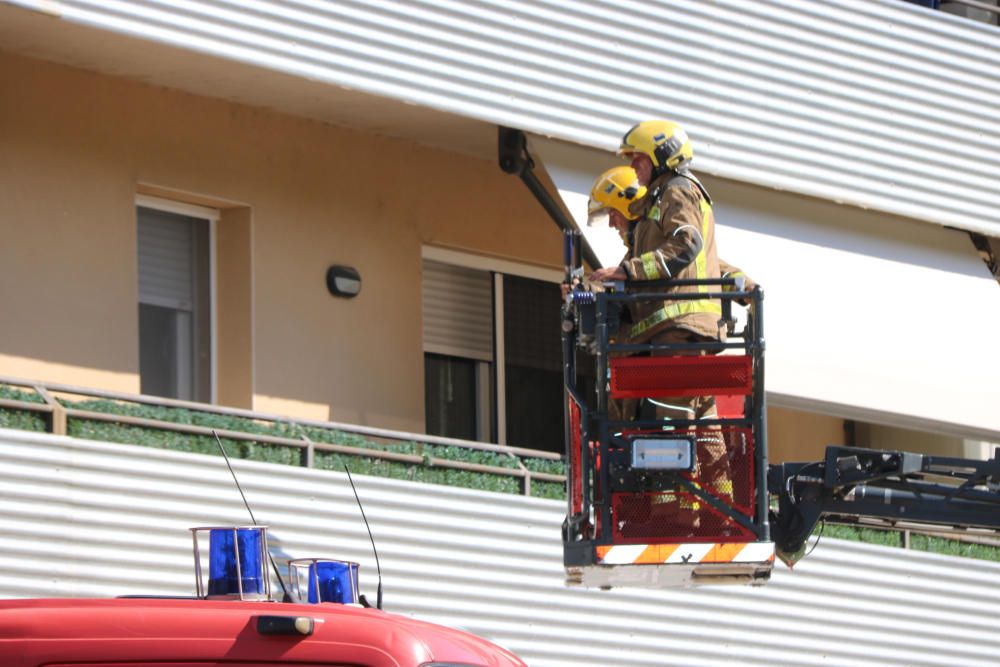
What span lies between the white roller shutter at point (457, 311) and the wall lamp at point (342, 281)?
957mm

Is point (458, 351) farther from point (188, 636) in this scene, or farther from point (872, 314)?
point (188, 636)

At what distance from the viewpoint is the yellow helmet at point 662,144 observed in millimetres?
9555

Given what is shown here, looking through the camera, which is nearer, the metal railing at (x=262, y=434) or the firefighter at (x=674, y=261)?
the firefighter at (x=674, y=261)

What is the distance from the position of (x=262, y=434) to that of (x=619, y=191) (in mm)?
3325

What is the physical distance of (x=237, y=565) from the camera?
22.5 feet

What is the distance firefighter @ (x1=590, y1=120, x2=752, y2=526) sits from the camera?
29.7ft

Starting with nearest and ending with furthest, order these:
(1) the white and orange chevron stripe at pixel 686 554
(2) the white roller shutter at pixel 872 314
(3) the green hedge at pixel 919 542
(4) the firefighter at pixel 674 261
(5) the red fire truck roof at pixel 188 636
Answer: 1. (5) the red fire truck roof at pixel 188 636
2. (1) the white and orange chevron stripe at pixel 686 554
3. (4) the firefighter at pixel 674 261
4. (2) the white roller shutter at pixel 872 314
5. (3) the green hedge at pixel 919 542

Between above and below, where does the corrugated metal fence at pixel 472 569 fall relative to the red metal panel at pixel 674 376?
below

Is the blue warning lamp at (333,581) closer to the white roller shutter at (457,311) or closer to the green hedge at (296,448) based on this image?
the green hedge at (296,448)

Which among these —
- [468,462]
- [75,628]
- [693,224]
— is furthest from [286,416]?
[75,628]

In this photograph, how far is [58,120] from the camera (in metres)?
13.1

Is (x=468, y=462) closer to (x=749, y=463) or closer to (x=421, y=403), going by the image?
(x=421, y=403)

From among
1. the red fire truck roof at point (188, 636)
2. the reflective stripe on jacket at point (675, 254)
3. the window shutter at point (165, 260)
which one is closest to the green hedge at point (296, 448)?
the window shutter at point (165, 260)

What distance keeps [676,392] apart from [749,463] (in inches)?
17.4
